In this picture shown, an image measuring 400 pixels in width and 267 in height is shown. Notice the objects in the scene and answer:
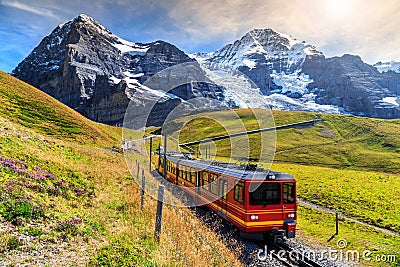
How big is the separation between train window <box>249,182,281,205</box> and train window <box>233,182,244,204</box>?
0.48m

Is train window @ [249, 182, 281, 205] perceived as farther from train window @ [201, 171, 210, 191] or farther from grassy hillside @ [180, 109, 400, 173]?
grassy hillside @ [180, 109, 400, 173]

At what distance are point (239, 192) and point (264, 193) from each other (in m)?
1.14

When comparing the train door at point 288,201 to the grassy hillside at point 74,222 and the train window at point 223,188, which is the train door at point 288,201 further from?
the grassy hillside at point 74,222

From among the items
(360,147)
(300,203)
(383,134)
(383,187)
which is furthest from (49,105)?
(383,134)

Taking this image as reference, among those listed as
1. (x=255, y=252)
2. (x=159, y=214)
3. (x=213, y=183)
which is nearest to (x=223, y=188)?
(x=213, y=183)

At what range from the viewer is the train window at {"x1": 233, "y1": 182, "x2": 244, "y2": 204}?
43.4ft

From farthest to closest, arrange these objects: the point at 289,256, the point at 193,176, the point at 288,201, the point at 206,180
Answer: the point at 193,176
the point at 206,180
the point at 288,201
the point at 289,256

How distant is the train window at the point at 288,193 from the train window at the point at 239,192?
2.05 meters

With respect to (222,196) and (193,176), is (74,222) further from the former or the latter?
(193,176)

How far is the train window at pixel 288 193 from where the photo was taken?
13602 millimetres

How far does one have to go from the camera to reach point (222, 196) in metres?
15.2

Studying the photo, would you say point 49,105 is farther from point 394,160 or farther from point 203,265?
point 394,160

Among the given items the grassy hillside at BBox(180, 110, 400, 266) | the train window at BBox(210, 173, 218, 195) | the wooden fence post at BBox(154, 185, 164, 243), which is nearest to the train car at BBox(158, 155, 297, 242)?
the train window at BBox(210, 173, 218, 195)

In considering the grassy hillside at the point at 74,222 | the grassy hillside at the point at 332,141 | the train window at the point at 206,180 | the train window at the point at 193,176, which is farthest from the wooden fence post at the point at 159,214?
the grassy hillside at the point at 332,141
